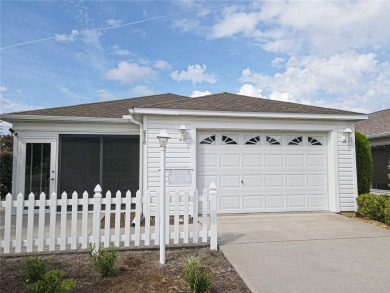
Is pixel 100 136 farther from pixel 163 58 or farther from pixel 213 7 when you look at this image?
pixel 163 58

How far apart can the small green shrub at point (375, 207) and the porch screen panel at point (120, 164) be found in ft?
21.2

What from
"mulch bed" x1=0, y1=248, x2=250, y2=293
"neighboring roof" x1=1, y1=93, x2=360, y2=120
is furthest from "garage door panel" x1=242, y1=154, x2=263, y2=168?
"mulch bed" x1=0, y1=248, x2=250, y2=293

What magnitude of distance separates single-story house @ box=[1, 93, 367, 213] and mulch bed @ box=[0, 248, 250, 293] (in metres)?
2.97

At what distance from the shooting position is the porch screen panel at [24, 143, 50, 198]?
7871 mm

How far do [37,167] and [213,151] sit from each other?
17.4ft

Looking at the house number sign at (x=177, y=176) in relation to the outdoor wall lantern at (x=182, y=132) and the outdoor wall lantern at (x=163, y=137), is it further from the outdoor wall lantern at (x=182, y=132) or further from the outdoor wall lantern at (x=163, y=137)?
the outdoor wall lantern at (x=182, y=132)

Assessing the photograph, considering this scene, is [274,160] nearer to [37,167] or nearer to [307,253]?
[307,253]

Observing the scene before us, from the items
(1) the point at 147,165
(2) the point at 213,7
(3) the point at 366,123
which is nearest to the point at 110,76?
(2) the point at 213,7

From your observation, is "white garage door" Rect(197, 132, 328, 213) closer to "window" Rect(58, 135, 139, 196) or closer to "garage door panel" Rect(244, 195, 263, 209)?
"garage door panel" Rect(244, 195, 263, 209)

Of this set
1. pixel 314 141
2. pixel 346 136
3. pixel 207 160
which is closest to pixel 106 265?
pixel 207 160

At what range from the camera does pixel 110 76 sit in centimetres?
1438

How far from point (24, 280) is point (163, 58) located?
11235 mm

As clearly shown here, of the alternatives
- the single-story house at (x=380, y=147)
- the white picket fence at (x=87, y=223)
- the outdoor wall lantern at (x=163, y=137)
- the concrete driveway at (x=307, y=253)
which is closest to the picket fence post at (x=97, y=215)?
the white picket fence at (x=87, y=223)

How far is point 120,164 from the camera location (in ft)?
27.2
